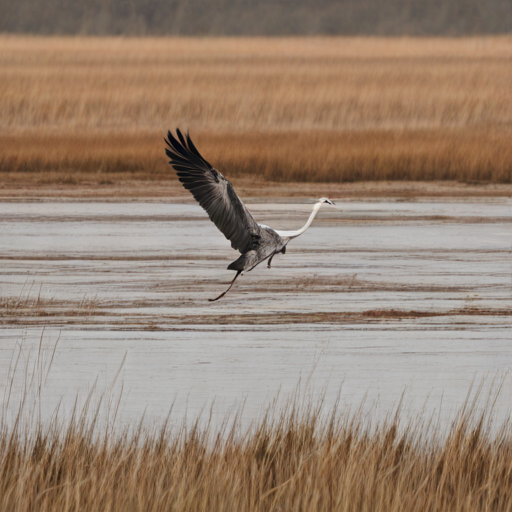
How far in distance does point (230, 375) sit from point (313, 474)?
2237 millimetres

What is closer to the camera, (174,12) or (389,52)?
(389,52)

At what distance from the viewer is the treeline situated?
124812 millimetres

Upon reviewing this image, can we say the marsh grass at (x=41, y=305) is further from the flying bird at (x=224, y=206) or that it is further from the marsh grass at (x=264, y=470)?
the marsh grass at (x=264, y=470)

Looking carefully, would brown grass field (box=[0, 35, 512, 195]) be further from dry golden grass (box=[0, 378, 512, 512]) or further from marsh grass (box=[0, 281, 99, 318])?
dry golden grass (box=[0, 378, 512, 512])

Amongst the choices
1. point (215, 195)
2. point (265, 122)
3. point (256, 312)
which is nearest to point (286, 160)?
point (265, 122)

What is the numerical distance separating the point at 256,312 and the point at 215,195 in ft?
11.0

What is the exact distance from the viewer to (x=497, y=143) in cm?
2242

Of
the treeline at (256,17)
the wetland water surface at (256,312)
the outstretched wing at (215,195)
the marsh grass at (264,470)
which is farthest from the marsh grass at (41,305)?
the treeline at (256,17)

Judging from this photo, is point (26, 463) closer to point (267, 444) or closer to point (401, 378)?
point (267, 444)

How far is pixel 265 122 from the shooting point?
2792 centimetres

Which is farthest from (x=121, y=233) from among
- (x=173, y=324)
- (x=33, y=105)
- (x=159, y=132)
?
(x=33, y=105)

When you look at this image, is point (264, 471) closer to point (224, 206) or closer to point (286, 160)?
point (224, 206)

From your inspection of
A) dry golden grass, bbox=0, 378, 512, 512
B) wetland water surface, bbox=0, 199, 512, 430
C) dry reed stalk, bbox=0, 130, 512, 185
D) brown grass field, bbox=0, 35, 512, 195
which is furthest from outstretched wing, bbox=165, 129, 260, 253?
dry reed stalk, bbox=0, 130, 512, 185

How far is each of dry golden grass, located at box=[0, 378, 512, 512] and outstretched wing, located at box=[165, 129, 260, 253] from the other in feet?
3.09
